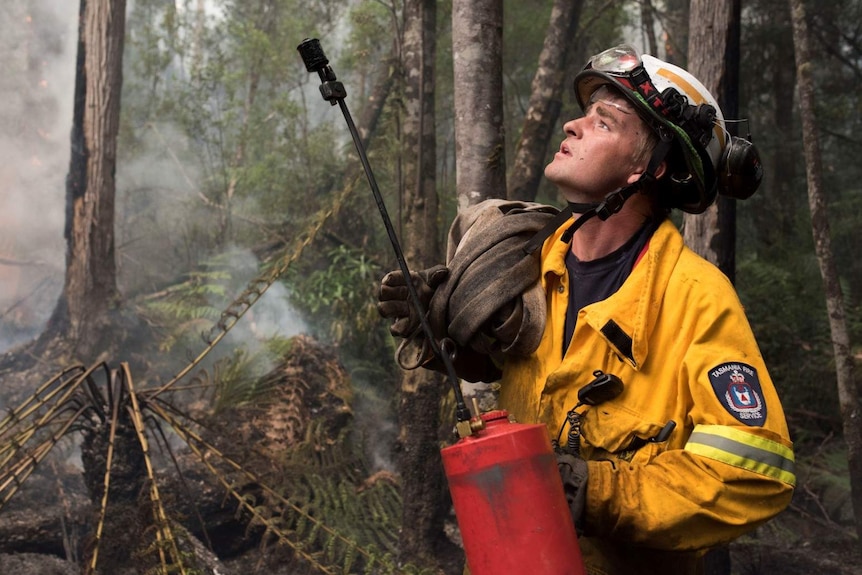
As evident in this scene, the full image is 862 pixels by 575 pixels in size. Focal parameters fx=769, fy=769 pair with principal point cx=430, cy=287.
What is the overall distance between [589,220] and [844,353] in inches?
176

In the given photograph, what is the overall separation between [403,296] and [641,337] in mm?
714

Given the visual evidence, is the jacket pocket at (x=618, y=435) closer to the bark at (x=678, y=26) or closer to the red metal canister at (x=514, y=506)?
the red metal canister at (x=514, y=506)

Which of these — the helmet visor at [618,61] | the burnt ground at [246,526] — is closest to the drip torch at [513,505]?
the helmet visor at [618,61]

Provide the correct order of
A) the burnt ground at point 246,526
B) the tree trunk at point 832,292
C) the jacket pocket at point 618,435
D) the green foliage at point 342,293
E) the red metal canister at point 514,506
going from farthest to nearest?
the green foliage at point 342,293 < the tree trunk at point 832,292 < the burnt ground at point 246,526 < the jacket pocket at point 618,435 < the red metal canister at point 514,506

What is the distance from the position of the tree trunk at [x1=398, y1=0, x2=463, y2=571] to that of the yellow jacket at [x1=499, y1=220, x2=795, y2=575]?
262cm

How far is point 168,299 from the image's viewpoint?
9258mm

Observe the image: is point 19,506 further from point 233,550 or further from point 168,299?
point 168,299

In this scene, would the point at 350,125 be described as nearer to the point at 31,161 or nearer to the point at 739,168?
the point at 739,168

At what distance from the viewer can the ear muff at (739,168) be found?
2.34 m

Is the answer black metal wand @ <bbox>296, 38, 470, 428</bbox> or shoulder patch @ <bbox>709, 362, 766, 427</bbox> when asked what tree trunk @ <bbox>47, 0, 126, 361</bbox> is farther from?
shoulder patch @ <bbox>709, 362, 766, 427</bbox>

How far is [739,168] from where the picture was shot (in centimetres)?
235

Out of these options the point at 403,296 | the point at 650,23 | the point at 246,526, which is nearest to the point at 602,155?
the point at 403,296

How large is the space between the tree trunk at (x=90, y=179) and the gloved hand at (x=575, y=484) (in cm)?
705

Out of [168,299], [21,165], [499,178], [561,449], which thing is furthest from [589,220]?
[21,165]
